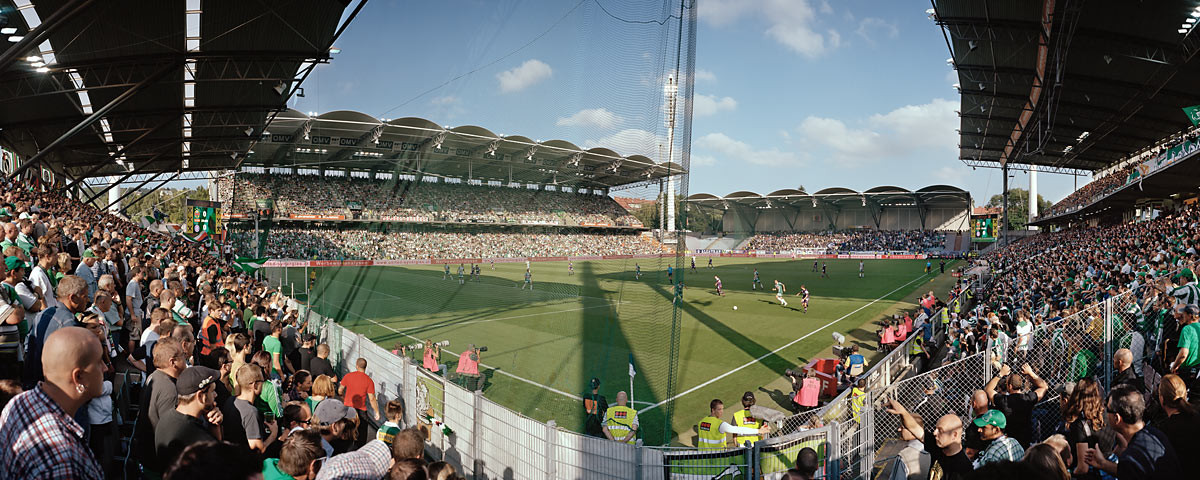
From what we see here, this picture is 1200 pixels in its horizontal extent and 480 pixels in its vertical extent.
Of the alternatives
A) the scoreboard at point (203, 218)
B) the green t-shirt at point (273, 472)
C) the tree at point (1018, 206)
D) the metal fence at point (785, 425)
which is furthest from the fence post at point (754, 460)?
the tree at point (1018, 206)

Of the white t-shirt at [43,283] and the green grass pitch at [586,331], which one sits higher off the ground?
the white t-shirt at [43,283]

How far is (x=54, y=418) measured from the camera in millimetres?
2057

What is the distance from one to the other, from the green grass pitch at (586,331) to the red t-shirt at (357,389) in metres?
1.37

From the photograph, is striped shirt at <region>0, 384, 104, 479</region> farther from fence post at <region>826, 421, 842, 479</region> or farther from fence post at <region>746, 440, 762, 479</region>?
fence post at <region>826, 421, 842, 479</region>

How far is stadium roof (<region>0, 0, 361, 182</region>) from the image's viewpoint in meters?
12.9

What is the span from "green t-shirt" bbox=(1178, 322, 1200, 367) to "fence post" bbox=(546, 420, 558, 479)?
616 cm

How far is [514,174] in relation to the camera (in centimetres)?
650

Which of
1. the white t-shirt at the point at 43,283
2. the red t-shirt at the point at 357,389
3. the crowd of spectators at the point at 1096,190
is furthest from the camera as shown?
the crowd of spectators at the point at 1096,190

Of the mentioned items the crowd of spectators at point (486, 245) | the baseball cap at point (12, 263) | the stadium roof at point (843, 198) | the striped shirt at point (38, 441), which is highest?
the stadium roof at point (843, 198)

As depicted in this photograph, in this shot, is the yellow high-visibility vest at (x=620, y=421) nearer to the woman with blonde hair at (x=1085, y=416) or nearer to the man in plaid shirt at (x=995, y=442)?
the man in plaid shirt at (x=995, y=442)

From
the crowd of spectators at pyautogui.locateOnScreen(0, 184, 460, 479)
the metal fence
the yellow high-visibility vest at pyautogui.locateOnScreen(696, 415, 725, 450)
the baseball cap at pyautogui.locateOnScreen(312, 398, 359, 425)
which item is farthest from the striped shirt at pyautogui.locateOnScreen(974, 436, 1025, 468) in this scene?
the baseball cap at pyautogui.locateOnScreen(312, 398, 359, 425)

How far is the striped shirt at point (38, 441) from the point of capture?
200cm

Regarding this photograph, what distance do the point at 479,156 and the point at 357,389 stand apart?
3.04m

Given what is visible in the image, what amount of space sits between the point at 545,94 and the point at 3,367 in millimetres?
3729
